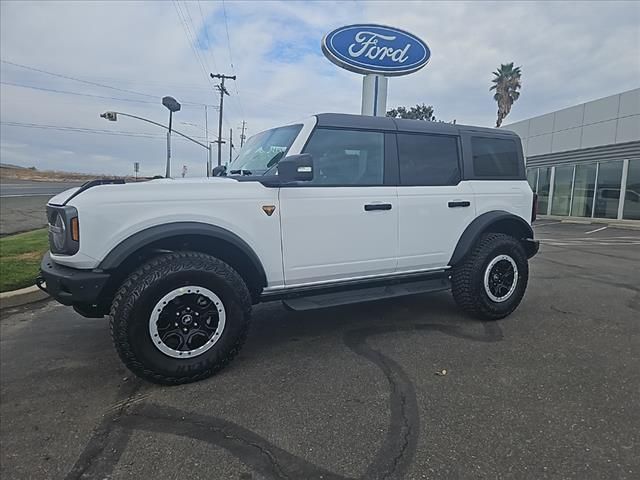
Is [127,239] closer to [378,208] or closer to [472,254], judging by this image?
[378,208]

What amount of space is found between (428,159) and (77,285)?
3.21 meters

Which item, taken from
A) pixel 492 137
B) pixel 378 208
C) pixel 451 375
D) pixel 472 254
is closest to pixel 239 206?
pixel 378 208

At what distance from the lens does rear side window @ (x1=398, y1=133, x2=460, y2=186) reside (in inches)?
156

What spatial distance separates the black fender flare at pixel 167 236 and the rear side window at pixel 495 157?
2645 millimetres

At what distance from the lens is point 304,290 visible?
3.51 metres

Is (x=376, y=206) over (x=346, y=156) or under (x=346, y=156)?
under

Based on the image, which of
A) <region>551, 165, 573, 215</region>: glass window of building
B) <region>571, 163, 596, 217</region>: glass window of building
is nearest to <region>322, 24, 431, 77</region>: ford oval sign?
<region>571, 163, 596, 217</region>: glass window of building

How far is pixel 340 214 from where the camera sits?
139 inches

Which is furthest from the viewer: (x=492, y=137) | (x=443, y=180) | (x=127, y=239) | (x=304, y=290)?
(x=492, y=137)

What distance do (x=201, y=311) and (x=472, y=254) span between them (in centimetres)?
275

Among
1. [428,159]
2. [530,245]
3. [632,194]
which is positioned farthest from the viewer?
[632,194]

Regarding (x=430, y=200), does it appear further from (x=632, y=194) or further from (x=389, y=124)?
(x=632, y=194)

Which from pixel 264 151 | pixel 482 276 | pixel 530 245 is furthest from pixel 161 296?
pixel 530 245

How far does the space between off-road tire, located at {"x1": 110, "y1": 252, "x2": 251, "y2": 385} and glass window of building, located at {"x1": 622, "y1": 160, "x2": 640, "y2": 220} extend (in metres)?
19.3
